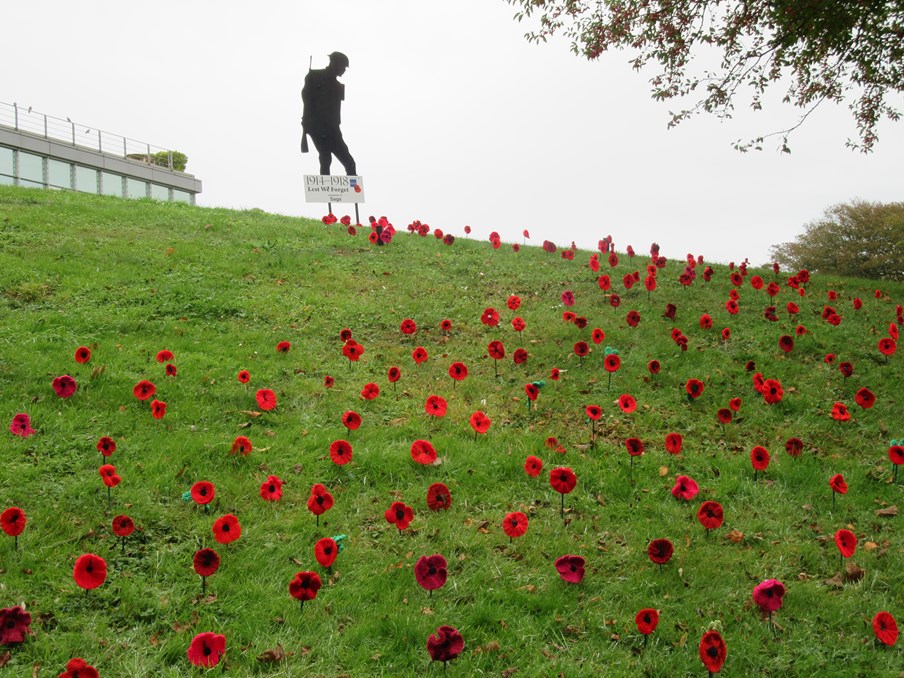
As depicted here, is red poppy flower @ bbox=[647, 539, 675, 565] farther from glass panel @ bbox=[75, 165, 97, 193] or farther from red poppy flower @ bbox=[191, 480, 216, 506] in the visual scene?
glass panel @ bbox=[75, 165, 97, 193]

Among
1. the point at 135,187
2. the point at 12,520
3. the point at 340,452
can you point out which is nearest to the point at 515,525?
the point at 340,452

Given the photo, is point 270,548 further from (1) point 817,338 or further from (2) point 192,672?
(1) point 817,338

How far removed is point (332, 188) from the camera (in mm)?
13203

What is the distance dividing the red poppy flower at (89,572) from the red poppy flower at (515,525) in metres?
2.06

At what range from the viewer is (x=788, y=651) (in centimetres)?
324

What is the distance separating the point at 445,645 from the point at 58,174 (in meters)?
39.4

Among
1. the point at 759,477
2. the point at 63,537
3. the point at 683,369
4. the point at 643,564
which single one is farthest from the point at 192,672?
the point at 683,369

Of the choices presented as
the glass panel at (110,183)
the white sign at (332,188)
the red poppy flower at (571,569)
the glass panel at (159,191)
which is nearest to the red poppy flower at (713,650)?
the red poppy flower at (571,569)

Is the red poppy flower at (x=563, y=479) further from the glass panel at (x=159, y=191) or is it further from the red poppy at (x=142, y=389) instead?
the glass panel at (x=159, y=191)

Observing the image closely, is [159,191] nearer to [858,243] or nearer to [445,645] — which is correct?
[858,243]

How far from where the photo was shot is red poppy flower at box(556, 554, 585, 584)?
3.51 m

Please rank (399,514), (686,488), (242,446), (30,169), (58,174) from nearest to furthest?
(399,514), (686,488), (242,446), (30,169), (58,174)

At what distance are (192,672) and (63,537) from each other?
53.1 inches

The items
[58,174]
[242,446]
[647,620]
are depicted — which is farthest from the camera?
[58,174]
